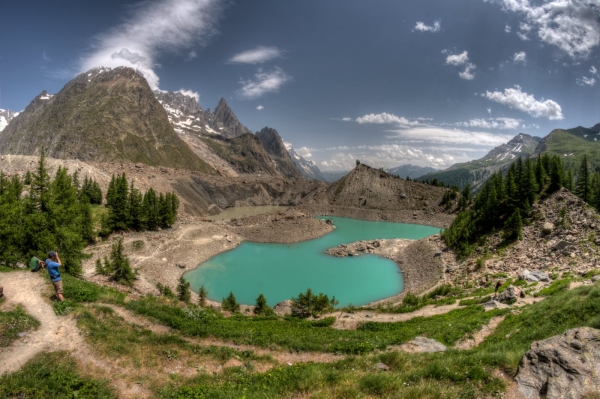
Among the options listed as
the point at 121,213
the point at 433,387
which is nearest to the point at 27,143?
the point at 121,213

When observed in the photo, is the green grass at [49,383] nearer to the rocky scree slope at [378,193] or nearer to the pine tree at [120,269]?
the pine tree at [120,269]

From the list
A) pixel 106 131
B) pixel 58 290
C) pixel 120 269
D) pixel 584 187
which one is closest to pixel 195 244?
pixel 120 269

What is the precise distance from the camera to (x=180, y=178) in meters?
98.4

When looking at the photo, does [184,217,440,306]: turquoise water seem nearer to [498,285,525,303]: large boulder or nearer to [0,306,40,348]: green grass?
[498,285,525,303]: large boulder

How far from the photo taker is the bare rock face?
627 centimetres

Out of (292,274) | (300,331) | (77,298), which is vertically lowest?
(292,274)

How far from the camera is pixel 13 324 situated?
404 inches

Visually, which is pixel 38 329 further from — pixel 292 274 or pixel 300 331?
pixel 292 274

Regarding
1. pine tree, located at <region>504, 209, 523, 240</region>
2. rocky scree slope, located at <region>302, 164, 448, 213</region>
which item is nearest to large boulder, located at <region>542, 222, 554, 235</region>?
pine tree, located at <region>504, 209, 523, 240</region>

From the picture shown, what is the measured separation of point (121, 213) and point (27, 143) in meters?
183

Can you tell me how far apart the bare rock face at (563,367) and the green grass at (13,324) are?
592 inches

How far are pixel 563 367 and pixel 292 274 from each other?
3580 centimetres

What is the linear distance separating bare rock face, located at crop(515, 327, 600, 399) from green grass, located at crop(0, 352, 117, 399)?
1071cm

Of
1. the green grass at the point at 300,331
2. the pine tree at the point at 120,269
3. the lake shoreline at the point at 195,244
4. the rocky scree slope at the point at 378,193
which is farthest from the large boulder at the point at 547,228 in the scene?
the rocky scree slope at the point at 378,193
